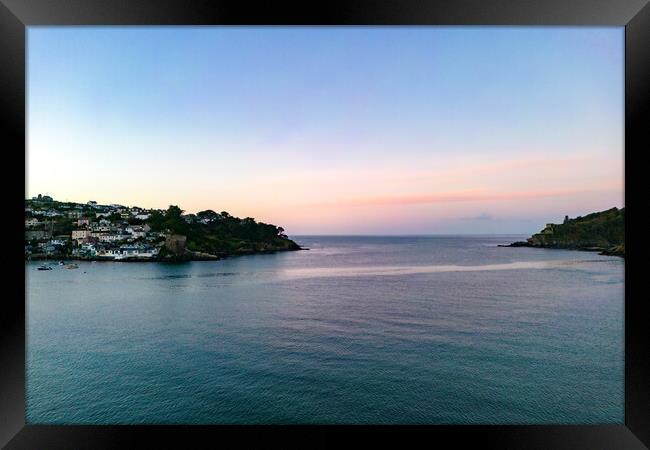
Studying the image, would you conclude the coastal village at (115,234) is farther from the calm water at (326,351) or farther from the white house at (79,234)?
the calm water at (326,351)

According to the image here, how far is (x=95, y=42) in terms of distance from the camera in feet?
33.1

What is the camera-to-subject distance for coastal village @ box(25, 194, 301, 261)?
84.7ft

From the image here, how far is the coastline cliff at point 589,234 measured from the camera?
31141mm

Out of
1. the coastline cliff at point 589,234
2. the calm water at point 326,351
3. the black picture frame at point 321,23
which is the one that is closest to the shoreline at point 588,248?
the coastline cliff at point 589,234

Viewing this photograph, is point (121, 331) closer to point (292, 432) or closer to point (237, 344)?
point (237, 344)

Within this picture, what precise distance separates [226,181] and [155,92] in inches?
289

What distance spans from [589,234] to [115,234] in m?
46.5

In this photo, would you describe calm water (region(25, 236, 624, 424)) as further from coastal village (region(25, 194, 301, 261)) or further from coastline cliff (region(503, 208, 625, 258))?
coastline cliff (region(503, 208, 625, 258))

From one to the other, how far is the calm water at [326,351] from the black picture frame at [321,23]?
512 centimetres

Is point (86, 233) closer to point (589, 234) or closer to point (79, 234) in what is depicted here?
point (79, 234)

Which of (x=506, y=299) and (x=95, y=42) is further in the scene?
(x=506, y=299)

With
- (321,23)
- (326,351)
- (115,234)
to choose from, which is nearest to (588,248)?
(326,351)

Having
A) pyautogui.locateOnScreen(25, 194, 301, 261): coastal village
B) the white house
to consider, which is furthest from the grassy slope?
the white house

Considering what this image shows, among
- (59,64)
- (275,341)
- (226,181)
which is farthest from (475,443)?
(226,181)
